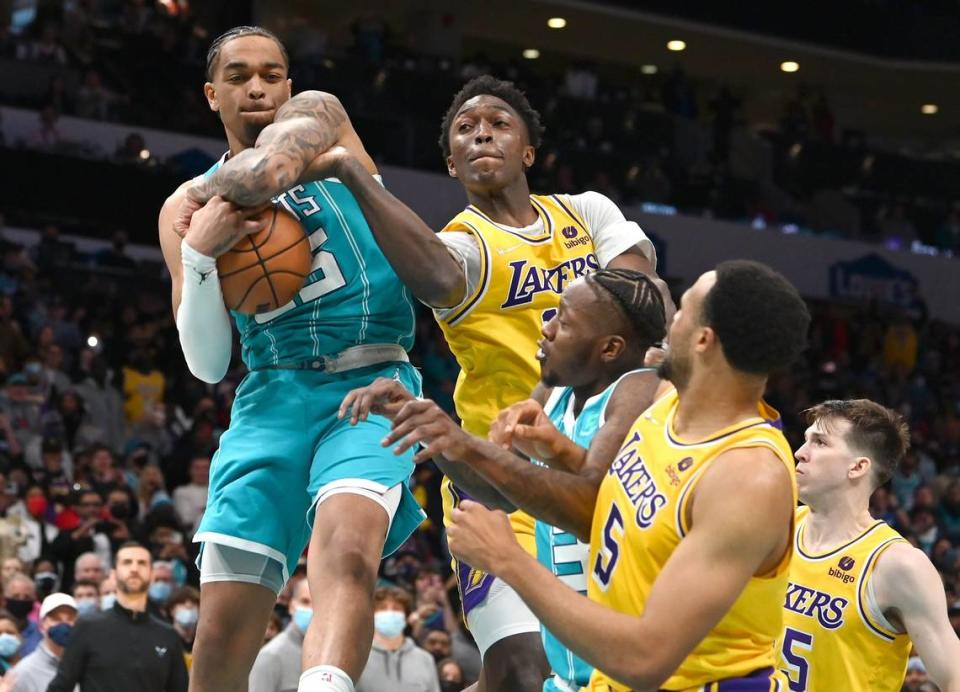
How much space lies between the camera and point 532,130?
245 inches

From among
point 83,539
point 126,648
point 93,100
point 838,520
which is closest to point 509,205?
point 838,520

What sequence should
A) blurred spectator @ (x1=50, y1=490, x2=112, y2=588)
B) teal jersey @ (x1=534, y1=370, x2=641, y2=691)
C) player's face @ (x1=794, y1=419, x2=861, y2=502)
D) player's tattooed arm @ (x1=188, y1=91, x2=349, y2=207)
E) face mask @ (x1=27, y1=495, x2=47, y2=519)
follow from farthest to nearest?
face mask @ (x1=27, y1=495, x2=47, y2=519) → blurred spectator @ (x1=50, y1=490, x2=112, y2=588) → player's face @ (x1=794, y1=419, x2=861, y2=502) → player's tattooed arm @ (x1=188, y1=91, x2=349, y2=207) → teal jersey @ (x1=534, y1=370, x2=641, y2=691)

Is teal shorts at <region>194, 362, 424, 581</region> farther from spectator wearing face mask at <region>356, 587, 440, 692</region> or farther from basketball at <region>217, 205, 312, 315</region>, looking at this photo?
spectator wearing face mask at <region>356, 587, 440, 692</region>

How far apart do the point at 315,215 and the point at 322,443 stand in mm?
807

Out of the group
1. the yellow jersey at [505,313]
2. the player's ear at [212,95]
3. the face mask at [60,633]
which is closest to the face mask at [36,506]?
the face mask at [60,633]

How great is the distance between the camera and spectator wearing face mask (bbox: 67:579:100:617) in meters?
10.4

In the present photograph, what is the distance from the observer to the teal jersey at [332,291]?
5445 millimetres

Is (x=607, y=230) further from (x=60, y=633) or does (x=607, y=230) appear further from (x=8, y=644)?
(x=8, y=644)

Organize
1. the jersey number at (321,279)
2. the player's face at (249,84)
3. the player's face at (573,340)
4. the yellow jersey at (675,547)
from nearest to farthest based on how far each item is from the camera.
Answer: the yellow jersey at (675,547)
the player's face at (573,340)
the jersey number at (321,279)
the player's face at (249,84)

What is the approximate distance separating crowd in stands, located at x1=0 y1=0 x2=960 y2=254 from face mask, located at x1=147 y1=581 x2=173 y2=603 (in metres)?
8.38

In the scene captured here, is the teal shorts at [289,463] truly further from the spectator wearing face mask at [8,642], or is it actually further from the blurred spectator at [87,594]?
the blurred spectator at [87,594]

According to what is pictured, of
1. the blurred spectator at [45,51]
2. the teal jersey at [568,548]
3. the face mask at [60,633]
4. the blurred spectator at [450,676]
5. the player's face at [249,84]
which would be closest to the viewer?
the teal jersey at [568,548]

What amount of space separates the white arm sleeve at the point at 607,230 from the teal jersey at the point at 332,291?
0.95 meters

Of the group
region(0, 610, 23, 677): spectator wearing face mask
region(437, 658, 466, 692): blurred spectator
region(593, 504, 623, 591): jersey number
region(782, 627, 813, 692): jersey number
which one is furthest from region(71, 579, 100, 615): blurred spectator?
region(593, 504, 623, 591): jersey number
